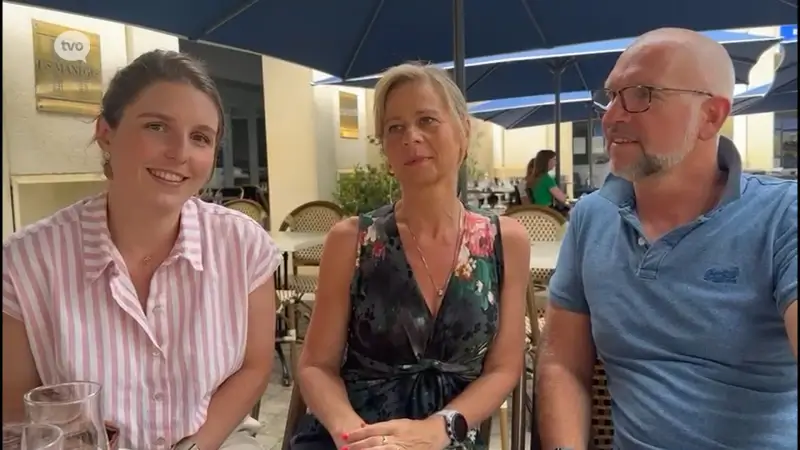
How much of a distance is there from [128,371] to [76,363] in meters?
0.09

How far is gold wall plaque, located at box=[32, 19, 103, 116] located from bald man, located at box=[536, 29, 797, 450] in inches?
168

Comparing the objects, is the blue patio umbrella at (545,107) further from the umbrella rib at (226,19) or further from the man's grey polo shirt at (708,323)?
the man's grey polo shirt at (708,323)

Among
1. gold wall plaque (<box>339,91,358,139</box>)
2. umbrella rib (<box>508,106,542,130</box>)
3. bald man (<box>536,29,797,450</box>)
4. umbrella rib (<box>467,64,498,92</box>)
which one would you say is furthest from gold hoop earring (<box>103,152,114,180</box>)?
umbrella rib (<box>508,106,542,130</box>)

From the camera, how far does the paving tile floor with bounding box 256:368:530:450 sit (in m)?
2.95

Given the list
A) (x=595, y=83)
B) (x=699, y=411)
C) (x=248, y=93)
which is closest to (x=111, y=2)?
(x=699, y=411)

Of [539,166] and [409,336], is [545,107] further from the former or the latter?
[409,336]

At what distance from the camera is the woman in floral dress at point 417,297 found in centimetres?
153

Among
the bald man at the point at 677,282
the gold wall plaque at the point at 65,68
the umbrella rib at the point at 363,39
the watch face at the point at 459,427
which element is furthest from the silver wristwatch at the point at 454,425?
the gold wall plaque at the point at 65,68

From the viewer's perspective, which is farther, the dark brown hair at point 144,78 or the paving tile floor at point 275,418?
the paving tile floor at point 275,418

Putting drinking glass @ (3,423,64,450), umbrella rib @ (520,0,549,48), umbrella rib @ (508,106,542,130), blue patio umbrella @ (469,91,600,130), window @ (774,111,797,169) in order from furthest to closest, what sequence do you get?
umbrella rib @ (508,106,542,130) → blue patio umbrella @ (469,91,600,130) → umbrella rib @ (520,0,549,48) → drinking glass @ (3,423,64,450) → window @ (774,111,797,169)

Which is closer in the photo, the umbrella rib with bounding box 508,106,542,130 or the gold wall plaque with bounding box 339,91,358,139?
the gold wall plaque with bounding box 339,91,358,139

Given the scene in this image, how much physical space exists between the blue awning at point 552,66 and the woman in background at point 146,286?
117 inches

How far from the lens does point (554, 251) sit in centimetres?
350

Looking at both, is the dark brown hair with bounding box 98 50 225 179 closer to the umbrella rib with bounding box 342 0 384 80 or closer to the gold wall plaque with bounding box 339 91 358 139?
the umbrella rib with bounding box 342 0 384 80
